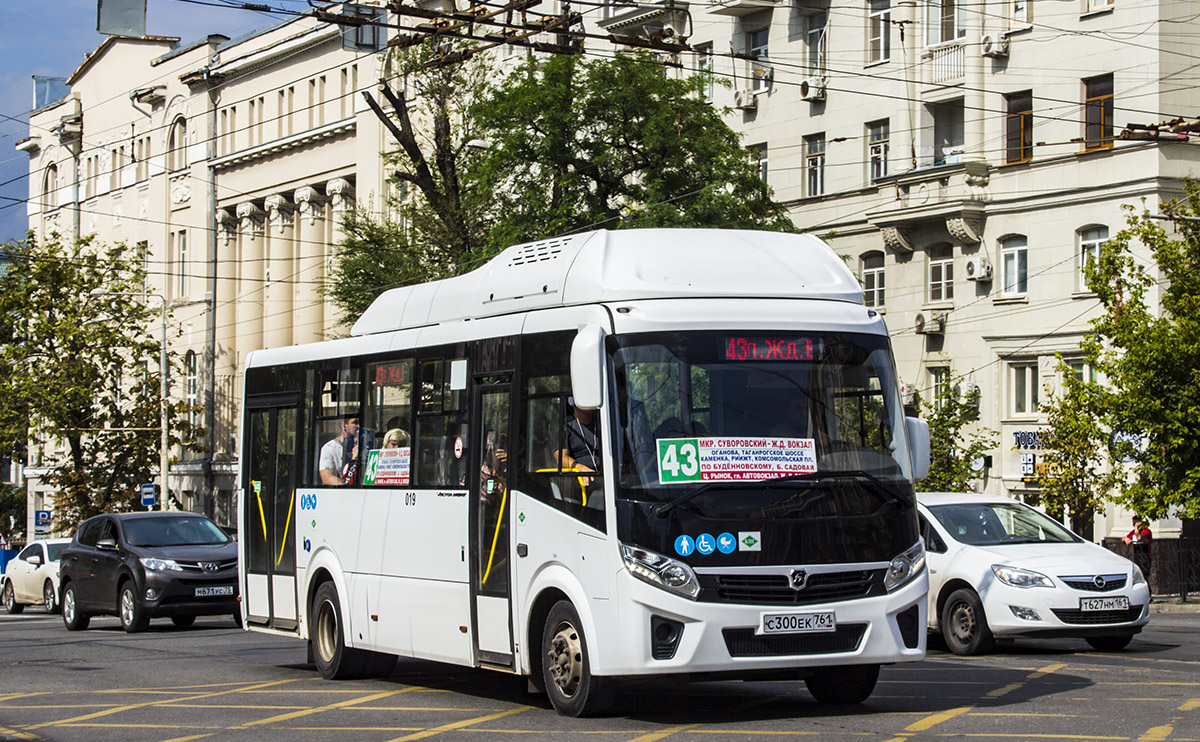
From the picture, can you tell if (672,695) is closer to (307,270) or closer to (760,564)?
(760,564)

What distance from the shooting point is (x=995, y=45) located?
4228 cm

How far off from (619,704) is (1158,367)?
67.1 feet

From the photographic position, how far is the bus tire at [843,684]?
1245 cm

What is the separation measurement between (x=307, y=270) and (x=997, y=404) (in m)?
32.5

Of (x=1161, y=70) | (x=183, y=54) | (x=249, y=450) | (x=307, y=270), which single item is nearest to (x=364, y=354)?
(x=249, y=450)

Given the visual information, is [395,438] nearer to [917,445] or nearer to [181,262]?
[917,445]

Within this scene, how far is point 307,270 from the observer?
67.7m

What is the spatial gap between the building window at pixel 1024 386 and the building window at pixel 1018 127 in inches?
185

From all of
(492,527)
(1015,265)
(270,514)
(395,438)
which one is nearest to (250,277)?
(1015,265)

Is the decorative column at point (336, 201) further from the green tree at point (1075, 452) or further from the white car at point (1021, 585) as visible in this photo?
the white car at point (1021, 585)

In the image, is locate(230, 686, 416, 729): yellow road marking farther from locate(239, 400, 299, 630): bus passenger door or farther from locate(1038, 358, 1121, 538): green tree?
locate(1038, 358, 1121, 538): green tree

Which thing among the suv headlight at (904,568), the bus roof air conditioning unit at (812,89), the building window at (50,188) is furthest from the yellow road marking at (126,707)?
the building window at (50,188)

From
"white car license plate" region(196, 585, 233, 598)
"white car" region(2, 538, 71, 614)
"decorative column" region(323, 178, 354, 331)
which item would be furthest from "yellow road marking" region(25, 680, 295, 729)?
"decorative column" region(323, 178, 354, 331)

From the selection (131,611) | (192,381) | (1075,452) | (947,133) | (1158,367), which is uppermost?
(947,133)
